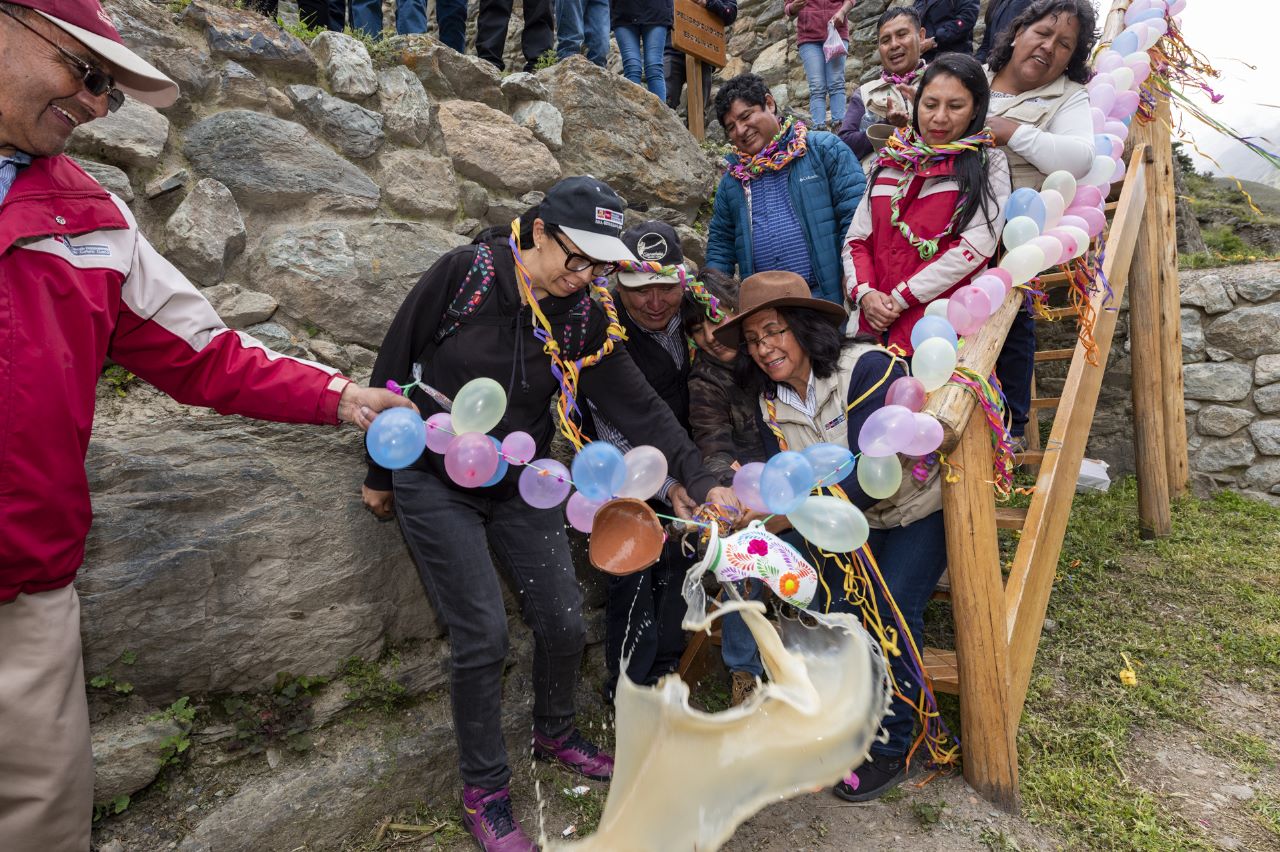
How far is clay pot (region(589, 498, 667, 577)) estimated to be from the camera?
2174 mm

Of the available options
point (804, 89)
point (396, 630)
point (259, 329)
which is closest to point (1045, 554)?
point (396, 630)

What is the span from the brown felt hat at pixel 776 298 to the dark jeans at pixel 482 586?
39.8 inches

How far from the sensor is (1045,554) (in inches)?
118

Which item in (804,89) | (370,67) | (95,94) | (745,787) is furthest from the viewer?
(804,89)

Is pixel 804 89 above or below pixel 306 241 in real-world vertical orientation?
above

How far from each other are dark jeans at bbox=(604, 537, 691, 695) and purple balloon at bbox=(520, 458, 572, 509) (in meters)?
0.75

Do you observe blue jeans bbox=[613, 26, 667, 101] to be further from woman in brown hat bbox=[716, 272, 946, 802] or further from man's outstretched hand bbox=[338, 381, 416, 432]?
man's outstretched hand bbox=[338, 381, 416, 432]

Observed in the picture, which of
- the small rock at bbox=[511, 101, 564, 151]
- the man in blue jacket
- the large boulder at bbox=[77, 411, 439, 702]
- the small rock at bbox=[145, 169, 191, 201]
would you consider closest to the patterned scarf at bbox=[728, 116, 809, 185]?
the man in blue jacket

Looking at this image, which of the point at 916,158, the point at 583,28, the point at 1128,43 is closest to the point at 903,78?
the point at 1128,43

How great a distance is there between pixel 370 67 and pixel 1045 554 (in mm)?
3744

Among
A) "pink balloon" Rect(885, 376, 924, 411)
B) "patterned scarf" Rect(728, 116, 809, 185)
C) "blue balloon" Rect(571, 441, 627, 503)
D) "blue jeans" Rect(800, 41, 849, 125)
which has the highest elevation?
"blue jeans" Rect(800, 41, 849, 125)

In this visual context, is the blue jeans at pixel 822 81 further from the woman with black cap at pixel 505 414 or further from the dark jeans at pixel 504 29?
the woman with black cap at pixel 505 414

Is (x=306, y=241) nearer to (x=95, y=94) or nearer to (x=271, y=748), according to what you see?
(x=95, y=94)

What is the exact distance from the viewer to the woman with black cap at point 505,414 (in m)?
2.32
